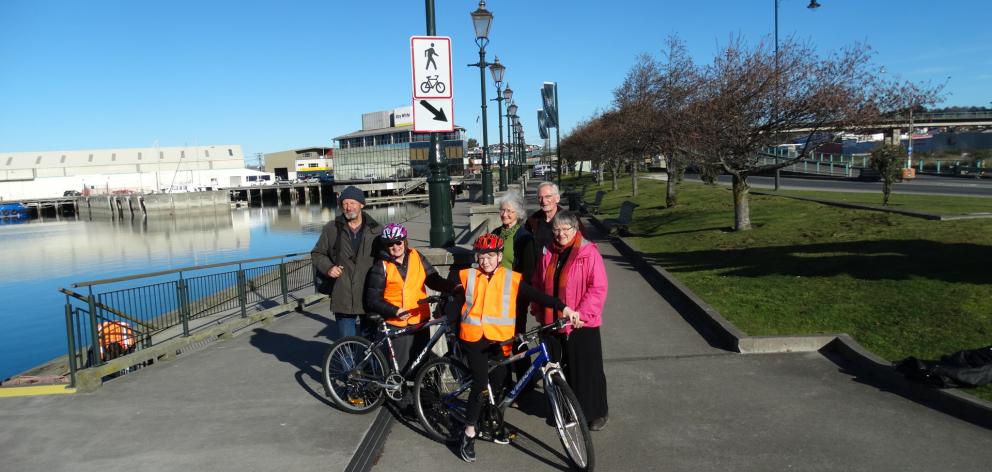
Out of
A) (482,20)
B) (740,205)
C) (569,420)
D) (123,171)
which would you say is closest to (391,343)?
(569,420)

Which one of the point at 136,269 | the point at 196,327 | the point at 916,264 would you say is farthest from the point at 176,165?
the point at 916,264

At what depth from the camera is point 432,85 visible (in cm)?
780

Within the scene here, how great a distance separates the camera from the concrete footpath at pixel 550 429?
479cm

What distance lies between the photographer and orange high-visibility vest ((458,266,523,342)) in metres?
4.85

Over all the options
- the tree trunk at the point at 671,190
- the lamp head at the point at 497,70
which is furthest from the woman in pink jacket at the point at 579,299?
the tree trunk at the point at 671,190

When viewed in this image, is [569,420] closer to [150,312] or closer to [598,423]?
[598,423]

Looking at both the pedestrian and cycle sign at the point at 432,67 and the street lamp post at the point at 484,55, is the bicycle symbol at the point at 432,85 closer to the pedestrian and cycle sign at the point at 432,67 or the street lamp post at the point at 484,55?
the pedestrian and cycle sign at the point at 432,67

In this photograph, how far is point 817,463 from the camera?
4574 mm

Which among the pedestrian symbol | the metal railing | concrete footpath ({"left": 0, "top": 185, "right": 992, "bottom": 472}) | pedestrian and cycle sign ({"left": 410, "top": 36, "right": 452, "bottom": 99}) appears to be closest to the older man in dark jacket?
concrete footpath ({"left": 0, "top": 185, "right": 992, "bottom": 472})

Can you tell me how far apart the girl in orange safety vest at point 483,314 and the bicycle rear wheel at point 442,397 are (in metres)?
0.27

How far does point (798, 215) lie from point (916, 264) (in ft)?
24.0

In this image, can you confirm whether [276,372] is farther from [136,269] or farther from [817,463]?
[136,269]

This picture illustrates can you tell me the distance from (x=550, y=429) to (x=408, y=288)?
1593 mm

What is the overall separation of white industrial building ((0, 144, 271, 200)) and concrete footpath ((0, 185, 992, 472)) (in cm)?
11792
